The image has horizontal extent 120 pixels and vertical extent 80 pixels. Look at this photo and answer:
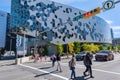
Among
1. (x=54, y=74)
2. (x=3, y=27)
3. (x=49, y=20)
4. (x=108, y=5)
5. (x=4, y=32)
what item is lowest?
(x=54, y=74)

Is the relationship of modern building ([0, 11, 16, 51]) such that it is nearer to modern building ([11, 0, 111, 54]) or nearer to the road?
modern building ([11, 0, 111, 54])

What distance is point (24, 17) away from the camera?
67125 mm

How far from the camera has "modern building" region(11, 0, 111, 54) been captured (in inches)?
2653

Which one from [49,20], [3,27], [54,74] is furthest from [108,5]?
[3,27]

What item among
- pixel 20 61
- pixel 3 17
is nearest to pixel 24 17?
pixel 20 61

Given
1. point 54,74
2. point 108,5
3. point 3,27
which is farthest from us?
point 3,27

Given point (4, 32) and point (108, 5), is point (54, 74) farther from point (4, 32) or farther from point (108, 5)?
point (4, 32)

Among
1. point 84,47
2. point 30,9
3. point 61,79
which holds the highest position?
point 30,9

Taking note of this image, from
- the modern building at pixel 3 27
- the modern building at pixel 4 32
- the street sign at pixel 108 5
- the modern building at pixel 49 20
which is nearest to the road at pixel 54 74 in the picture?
the street sign at pixel 108 5

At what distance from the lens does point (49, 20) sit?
73000mm

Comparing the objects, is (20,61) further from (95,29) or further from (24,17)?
(95,29)

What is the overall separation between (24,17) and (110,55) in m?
41.2

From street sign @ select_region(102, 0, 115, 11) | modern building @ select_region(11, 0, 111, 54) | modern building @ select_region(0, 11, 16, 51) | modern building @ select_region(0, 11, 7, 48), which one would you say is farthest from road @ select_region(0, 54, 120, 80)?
modern building @ select_region(0, 11, 7, 48)

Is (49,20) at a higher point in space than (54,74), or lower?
higher
